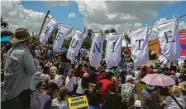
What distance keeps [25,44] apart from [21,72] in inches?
17.6

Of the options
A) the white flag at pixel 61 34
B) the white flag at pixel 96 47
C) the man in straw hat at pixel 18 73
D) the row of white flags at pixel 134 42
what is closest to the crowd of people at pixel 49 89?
the man in straw hat at pixel 18 73

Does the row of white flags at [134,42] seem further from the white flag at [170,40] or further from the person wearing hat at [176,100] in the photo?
the person wearing hat at [176,100]


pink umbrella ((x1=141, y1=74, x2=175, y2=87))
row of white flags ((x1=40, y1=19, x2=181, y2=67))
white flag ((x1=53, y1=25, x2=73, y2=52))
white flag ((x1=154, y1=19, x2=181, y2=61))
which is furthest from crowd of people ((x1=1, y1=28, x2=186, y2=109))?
white flag ((x1=53, y1=25, x2=73, y2=52))

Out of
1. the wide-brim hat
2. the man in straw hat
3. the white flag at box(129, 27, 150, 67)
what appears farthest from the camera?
the white flag at box(129, 27, 150, 67)

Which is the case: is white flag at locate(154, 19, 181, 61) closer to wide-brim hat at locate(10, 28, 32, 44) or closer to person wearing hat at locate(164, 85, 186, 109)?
person wearing hat at locate(164, 85, 186, 109)

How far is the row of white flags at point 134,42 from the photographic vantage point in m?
8.59

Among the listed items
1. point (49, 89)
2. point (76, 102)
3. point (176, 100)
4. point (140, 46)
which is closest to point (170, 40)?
point (140, 46)

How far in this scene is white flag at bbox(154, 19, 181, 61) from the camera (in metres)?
8.54

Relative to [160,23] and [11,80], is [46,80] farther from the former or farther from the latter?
[11,80]

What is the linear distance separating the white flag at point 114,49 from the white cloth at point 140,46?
3.05 feet

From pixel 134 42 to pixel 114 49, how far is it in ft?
3.56

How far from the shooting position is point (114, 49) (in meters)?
10.3

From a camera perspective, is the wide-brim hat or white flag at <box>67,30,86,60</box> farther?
white flag at <box>67,30,86,60</box>

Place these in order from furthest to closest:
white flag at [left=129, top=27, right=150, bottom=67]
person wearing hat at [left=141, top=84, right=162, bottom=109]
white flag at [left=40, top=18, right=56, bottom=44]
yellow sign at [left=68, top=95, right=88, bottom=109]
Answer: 1. white flag at [left=40, top=18, right=56, bottom=44]
2. white flag at [left=129, top=27, right=150, bottom=67]
3. person wearing hat at [left=141, top=84, right=162, bottom=109]
4. yellow sign at [left=68, top=95, right=88, bottom=109]
